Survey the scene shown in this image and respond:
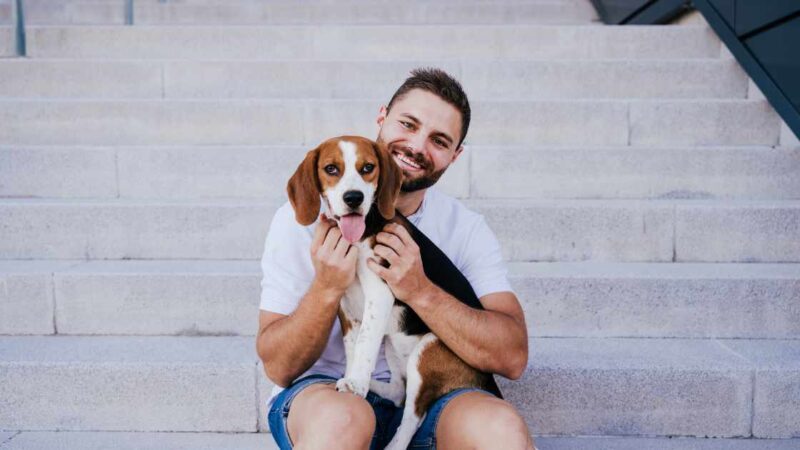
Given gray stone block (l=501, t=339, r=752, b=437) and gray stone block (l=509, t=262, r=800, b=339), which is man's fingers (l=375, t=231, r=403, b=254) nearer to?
gray stone block (l=501, t=339, r=752, b=437)

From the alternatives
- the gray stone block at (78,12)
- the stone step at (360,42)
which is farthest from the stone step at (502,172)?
the gray stone block at (78,12)

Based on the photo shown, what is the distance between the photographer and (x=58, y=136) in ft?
14.7

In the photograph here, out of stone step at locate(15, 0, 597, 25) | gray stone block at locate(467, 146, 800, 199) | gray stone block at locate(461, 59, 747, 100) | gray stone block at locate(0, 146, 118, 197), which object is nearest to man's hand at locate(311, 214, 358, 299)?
gray stone block at locate(467, 146, 800, 199)

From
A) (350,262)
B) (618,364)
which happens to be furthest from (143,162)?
(618,364)

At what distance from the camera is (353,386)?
6.91 ft

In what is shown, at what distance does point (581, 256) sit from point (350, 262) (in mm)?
1877

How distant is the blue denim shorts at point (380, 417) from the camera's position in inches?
86.4

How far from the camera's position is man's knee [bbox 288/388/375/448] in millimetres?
1954

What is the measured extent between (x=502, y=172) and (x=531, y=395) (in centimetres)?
154

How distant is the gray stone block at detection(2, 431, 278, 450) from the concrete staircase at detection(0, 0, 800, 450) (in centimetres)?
1

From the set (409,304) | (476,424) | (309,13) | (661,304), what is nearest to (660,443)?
(661,304)

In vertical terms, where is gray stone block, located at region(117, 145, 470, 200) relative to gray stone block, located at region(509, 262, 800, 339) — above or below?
above

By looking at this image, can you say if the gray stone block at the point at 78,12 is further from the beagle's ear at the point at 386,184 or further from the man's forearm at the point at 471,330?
the man's forearm at the point at 471,330

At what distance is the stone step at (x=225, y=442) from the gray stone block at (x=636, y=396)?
0.17 ft
